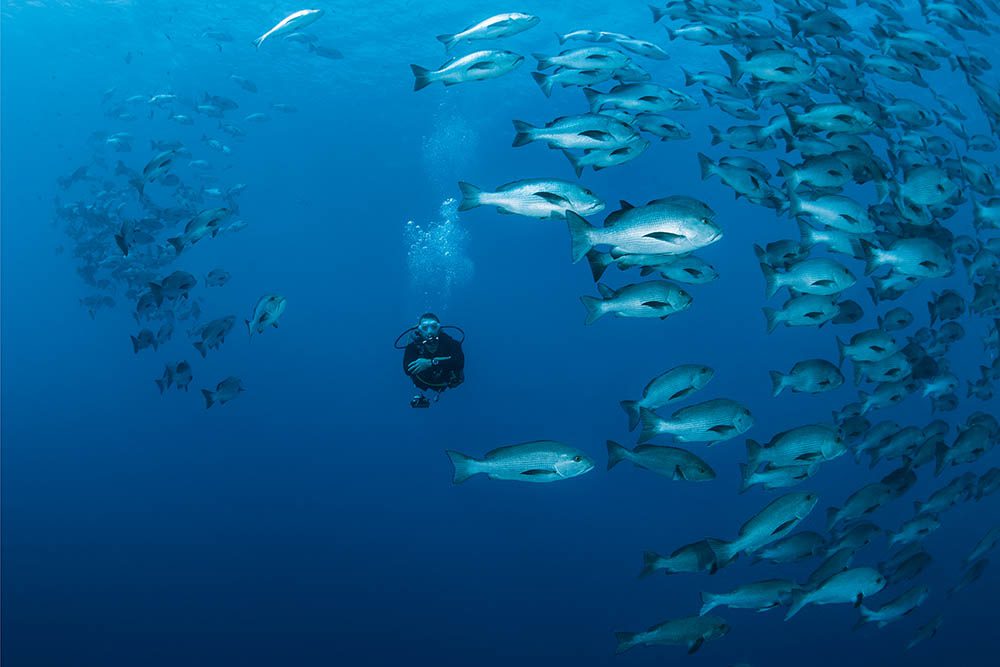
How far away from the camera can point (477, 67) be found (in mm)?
5438

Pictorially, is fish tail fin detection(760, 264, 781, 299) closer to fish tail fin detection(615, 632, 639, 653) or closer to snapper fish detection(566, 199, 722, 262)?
snapper fish detection(566, 199, 722, 262)

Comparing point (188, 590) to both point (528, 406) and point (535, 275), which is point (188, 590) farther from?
point (535, 275)

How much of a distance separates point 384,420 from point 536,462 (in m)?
28.3

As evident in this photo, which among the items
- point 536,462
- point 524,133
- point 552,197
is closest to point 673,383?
point 536,462

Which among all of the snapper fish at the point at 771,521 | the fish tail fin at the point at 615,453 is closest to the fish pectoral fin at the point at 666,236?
the fish tail fin at the point at 615,453

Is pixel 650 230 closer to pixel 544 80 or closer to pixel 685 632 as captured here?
pixel 544 80

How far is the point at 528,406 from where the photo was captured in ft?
112

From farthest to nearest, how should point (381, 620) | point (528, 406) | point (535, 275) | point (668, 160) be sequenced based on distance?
point (535, 275) < point (668, 160) < point (528, 406) < point (381, 620)

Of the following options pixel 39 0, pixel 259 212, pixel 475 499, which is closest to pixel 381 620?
pixel 475 499

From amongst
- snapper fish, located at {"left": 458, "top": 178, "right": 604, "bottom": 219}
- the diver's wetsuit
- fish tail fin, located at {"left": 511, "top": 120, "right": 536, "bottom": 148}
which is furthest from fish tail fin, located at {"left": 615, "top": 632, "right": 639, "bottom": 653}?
the diver's wetsuit

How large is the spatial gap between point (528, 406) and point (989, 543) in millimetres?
26789

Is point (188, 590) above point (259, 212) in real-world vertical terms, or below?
above

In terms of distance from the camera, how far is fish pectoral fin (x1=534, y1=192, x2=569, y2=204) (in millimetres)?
4605

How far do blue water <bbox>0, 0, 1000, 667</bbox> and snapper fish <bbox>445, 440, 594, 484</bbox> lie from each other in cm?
1090
